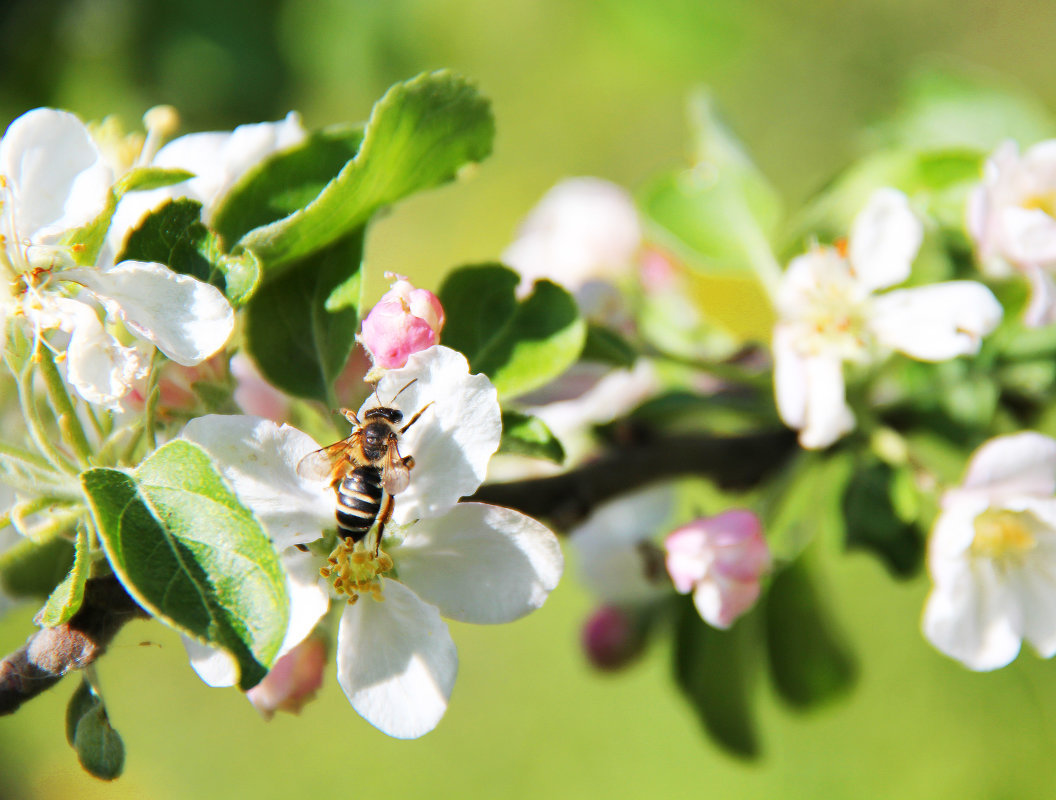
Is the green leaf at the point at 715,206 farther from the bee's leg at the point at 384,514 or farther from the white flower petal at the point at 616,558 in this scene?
the bee's leg at the point at 384,514

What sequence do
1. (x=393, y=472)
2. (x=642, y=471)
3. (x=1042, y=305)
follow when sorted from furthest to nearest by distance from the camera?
(x=642, y=471) → (x=1042, y=305) → (x=393, y=472)

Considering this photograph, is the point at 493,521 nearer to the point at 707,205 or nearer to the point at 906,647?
the point at 707,205

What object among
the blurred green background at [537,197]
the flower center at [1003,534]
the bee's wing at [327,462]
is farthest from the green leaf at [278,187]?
the blurred green background at [537,197]

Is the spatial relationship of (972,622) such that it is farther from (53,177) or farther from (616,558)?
(53,177)

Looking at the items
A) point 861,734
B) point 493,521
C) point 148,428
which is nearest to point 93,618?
point 148,428

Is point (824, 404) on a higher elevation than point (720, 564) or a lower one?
higher

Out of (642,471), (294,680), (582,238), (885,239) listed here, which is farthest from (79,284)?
(582,238)
